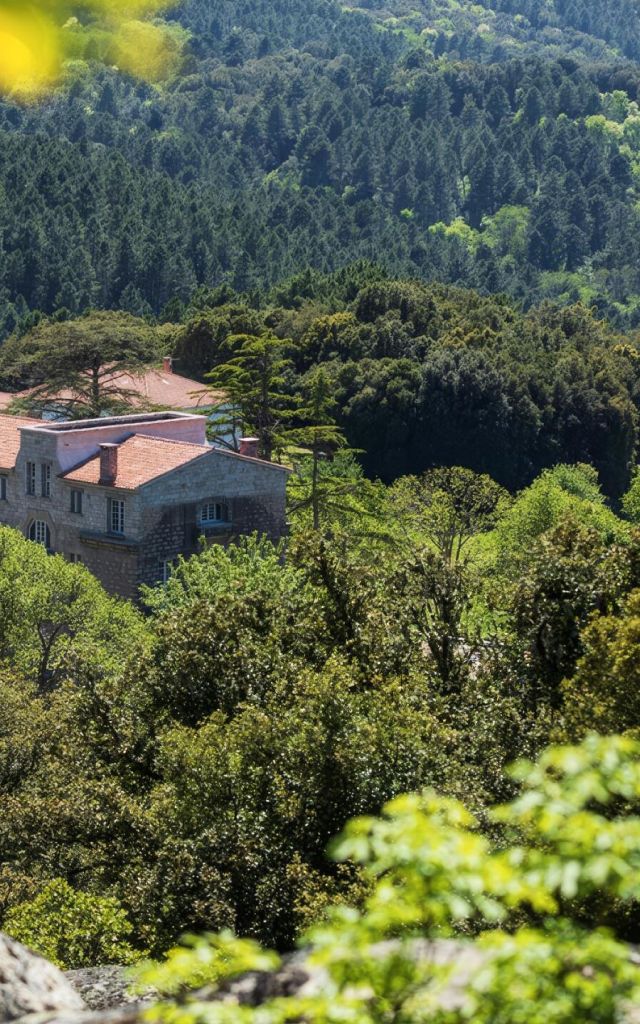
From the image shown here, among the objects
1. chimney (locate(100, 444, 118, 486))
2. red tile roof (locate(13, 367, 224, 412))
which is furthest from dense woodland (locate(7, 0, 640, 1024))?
chimney (locate(100, 444, 118, 486))

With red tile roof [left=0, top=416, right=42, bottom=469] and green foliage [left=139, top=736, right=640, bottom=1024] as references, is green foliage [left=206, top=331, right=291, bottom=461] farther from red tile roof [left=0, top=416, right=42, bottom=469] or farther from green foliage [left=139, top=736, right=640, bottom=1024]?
green foliage [left=139, top=736, right=640, bottom=1024]

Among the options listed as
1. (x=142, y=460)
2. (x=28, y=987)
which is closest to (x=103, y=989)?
(x=28, y=987)

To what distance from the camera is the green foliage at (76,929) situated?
22719 millimetres

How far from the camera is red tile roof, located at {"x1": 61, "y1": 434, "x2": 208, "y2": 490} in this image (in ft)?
186

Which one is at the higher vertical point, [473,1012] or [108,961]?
[473,1012]

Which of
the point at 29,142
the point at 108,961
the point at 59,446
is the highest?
the point at 29,142

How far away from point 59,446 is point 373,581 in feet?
96.6

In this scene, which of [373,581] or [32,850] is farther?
[373,581]

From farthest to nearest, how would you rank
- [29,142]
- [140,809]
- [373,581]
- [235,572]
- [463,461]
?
[29,142]
[463,461]
[235,572]
[373,581]
[140,809]

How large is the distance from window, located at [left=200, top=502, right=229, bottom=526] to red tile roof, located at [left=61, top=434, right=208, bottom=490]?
5.18 ft

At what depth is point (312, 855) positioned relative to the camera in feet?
74.8

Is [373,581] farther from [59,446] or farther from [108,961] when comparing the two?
[59,446]

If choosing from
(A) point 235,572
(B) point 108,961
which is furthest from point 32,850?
(A) point 235,572

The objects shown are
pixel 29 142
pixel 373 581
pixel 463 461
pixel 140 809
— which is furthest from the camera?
pixel 29 142
